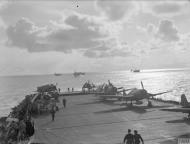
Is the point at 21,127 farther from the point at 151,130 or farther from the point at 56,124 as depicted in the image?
the point at 151,130

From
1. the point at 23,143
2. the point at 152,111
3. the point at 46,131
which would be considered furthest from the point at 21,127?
Result: the point at 152,111

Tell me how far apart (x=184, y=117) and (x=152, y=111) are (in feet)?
21.9

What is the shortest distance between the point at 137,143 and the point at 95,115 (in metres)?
19.4

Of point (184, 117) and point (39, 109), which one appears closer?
point (184, 117)

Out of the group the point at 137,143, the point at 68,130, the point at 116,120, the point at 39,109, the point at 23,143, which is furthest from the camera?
the point at 39,109

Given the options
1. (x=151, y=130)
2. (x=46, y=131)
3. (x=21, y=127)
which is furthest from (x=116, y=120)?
(x=21, y=127)

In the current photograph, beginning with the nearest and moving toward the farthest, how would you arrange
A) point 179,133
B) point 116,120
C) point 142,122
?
point 179,133
point 142,122
point 116,120

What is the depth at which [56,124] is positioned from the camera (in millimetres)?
32875

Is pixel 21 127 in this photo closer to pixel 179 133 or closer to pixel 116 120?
pixel 116 120

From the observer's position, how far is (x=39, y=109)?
136 feet

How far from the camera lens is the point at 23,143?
2311 centimetres

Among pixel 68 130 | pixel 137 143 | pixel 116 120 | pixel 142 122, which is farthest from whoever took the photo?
pixel 116 120

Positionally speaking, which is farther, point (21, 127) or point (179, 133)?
point (21, 127)

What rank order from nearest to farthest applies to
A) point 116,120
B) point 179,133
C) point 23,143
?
point 23,143 → point 179,133 → point 116,120
